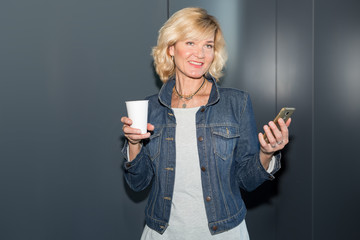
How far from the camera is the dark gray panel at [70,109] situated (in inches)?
67.6

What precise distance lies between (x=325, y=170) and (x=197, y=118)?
0.95 metres

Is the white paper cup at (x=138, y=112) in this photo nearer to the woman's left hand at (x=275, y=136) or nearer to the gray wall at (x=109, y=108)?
the woman's left hand at (x=275, y=136)

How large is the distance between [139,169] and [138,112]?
0.37 m

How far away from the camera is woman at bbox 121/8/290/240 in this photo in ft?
4.53

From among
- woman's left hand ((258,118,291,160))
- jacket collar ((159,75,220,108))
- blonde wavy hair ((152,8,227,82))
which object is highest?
blonde wavy hair ((152,8,227,82))

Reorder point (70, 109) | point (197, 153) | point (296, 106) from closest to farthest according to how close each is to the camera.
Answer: point (197, 153)
point (70, 109)
point (296, 106)

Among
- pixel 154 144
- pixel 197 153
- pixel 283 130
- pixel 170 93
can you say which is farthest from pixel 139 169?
pixel 283 130

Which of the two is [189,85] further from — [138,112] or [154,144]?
[138,112]

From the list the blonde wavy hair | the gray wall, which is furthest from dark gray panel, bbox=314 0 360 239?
the blonde wavy hair

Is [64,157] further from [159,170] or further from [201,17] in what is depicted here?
[201,17]

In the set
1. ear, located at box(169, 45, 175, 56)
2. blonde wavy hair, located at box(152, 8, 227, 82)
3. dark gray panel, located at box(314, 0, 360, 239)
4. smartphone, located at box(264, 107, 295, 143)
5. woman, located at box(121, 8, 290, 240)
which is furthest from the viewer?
dark gray panel, located at box(314, 0, 360, 239)

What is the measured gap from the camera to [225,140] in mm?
1451

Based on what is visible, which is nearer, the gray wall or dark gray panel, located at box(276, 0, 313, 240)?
the gray wall

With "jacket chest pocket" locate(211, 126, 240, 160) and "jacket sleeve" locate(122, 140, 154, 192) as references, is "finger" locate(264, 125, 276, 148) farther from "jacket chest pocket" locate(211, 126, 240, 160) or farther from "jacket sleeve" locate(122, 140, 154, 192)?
"jacket sleeve" locate(122, 140, 154, 192)
